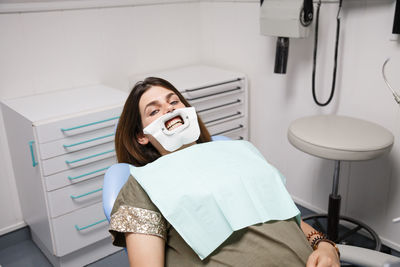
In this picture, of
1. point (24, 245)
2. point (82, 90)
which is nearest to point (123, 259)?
point (24, 245)

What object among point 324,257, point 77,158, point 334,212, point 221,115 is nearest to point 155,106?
point 324,257

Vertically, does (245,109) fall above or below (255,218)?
below

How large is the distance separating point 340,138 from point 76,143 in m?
1.21

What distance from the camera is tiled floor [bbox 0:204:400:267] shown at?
86.5 inches

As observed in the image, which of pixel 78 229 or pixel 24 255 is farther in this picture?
pixel 24 255

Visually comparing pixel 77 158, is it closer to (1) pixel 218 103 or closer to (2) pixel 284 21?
(1) pixel 218 103

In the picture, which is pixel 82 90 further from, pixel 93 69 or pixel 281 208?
pixel 281 208

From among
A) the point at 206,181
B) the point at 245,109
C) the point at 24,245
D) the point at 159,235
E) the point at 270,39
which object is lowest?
the point at 24,245

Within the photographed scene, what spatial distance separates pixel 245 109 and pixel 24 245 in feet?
5.17

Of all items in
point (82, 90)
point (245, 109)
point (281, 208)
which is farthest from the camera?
point (245, 109)

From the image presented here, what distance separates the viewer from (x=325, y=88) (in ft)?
7.48

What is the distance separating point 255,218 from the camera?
1129 millimetres

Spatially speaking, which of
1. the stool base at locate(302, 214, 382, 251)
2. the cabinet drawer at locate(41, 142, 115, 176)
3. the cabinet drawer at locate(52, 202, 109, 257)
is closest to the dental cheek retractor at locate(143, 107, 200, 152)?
the cabinet drawer at locate(41, 142, 115, 176)

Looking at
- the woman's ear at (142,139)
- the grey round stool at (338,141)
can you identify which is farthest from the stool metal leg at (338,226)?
the woman's ear at (142,139)
